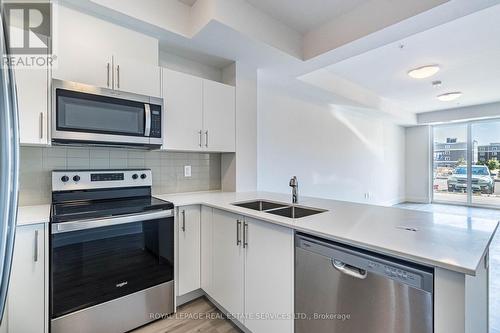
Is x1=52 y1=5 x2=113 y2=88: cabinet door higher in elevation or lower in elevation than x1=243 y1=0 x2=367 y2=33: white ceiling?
lower

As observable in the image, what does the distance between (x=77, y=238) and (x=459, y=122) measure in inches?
340

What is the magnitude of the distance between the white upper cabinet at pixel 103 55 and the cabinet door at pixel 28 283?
1055 mm

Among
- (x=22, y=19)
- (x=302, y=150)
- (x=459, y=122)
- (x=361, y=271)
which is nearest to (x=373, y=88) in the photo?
(x=302, y=150)

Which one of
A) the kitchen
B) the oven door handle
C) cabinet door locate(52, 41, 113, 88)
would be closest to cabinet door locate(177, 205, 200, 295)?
Answer: the kitchen

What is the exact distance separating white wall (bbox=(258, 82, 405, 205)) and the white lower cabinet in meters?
1.79

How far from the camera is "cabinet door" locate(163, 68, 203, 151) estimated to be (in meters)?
2.15

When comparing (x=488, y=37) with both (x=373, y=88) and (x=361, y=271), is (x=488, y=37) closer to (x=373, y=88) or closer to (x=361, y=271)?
(x=373, y=88)

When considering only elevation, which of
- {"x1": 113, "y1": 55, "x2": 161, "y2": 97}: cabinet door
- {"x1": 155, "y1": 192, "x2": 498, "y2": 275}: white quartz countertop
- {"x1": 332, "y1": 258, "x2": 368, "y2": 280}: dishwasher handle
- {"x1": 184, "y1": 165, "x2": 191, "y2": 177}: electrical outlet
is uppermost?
{"x1": 113, "y1": 55, "x2": 161, "y2": 97}: cabinet door

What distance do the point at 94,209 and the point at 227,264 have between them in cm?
102

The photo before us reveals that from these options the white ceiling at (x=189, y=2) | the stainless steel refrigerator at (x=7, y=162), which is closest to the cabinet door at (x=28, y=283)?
the stainless steel refrigerator at (x=7, y=162)

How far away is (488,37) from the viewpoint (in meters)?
2.68

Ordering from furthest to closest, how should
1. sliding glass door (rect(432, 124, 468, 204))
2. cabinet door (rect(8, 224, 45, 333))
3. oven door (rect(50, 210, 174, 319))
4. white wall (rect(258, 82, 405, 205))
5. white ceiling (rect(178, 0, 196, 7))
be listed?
sliding glass door (rect(432, 124, 468, 204)), white wall (rect(258, 82, 405, 205)), white ceiling (rect(178, 0, 196, 7)), oven door (rect(50, 210, 174, 319)), cabinet door (rect(8, 224, 45, 333))

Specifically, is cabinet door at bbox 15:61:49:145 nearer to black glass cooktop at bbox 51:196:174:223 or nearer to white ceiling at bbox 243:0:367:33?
black glass cooktop at bbox 51:196:174:223

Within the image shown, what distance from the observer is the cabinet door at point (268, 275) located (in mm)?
1419
